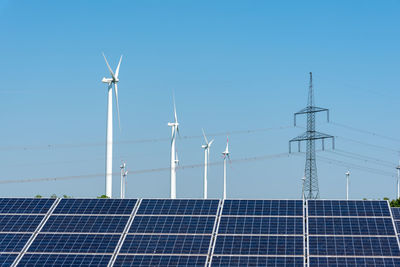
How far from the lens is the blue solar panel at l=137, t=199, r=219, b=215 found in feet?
206

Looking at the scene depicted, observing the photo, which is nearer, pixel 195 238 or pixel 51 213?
pixel 195 238

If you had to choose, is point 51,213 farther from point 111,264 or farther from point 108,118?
point 108,118

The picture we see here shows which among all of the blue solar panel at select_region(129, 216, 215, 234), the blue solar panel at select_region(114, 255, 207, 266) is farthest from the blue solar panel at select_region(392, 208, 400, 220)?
the blue solar panel at select_region(114, 255, 207, 266)

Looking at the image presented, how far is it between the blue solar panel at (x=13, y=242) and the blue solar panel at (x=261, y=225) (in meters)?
16.6

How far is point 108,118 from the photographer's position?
94.1 meters

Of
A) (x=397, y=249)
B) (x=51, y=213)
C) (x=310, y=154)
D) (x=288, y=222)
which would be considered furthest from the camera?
(x=310, y=154)

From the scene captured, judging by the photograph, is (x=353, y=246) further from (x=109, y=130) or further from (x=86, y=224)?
(x=109, y=130)

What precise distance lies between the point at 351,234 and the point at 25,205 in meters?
29.8

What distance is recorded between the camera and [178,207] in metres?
63.7

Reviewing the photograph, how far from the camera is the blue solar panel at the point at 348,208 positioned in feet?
201

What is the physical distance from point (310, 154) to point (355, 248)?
73066 mm

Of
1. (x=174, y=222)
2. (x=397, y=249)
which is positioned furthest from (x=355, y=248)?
(x=174, y=222)

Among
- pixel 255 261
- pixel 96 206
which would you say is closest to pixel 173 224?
pixel 96 206

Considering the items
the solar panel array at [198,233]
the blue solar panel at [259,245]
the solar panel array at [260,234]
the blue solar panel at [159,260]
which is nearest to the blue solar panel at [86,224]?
the solar panel array at [198,233]
